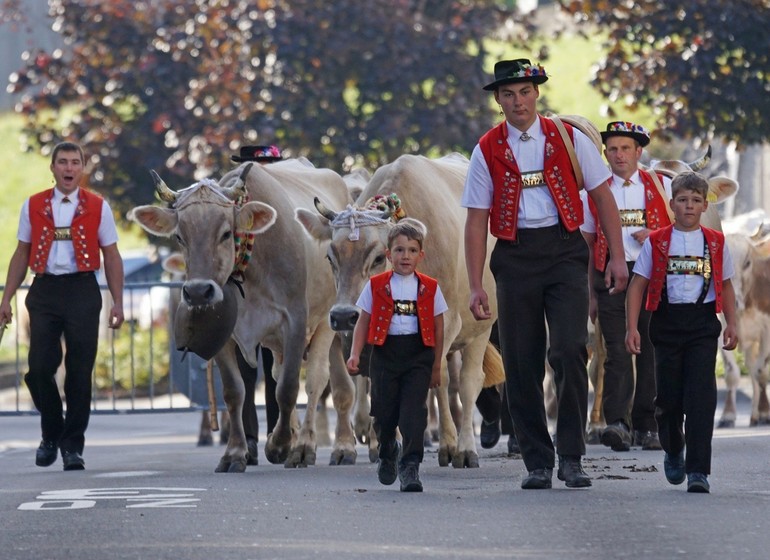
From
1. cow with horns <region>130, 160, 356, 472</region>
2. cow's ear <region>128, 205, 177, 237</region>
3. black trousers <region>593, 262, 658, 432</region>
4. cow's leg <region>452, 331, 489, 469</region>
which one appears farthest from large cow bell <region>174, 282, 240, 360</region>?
black trousers <region>593, 262, 658, 432</region>

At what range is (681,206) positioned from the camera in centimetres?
1084

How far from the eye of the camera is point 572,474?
10.9 meters

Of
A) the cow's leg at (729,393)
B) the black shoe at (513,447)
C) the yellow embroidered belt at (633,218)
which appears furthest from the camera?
the cow's leg at (729,393)

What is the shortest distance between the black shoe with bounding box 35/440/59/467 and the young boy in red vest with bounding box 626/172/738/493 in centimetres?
458

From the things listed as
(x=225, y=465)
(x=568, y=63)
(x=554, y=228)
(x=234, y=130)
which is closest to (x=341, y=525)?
(x=554, y=228)

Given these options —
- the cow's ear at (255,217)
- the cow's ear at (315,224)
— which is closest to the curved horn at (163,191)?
the cow's ear at (255,217)

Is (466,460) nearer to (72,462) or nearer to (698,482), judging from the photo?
(72,462)

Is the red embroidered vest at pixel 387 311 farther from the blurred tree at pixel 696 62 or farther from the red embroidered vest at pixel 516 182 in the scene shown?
the blurred tree at pixel 696 62

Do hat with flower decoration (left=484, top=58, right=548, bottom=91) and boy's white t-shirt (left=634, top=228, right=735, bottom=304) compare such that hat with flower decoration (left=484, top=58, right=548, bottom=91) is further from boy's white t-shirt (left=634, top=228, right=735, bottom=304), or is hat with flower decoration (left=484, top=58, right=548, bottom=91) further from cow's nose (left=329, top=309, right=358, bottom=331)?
cow's nose (left=329, top=309, right=358, bottom=331)

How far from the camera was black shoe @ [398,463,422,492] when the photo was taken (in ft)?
36.4

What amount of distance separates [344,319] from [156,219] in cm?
176

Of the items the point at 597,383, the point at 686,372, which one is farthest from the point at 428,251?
the point at 686,372

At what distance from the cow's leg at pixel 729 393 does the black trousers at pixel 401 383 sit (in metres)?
6.91

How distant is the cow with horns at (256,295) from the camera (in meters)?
13.6
